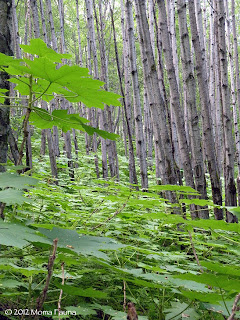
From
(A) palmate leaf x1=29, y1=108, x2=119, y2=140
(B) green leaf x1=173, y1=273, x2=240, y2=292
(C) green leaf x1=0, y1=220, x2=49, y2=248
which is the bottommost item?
(B) green leaf x1=173, y1=273, x2=240, y2=292

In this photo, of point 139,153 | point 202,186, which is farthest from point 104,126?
point 202,186

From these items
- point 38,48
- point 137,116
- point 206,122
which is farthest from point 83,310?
point 137,116

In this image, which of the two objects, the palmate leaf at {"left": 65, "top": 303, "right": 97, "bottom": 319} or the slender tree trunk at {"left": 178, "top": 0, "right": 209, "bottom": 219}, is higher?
the slender tree trunk at {"left": 178, "top": 0, "right": 209, "bottom": 219}

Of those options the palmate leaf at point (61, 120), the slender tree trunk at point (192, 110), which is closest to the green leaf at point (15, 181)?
the palmate leaf at point (61, 120)

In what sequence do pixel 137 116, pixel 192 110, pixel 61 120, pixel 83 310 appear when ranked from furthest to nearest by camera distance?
pixel 137 116 → pixel 192 110 → pixel 61 120 → pixel 83 310

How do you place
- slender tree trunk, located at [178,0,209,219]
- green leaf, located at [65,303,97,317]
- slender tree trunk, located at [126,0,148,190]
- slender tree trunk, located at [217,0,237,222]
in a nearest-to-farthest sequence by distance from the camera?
green leaf, located at [65,303,97,317] → slender tree trunk, located at [178,0,209,219] → slender tree trunk, located at [217,0,237,222] → slender tree trunk, located at [126,0,148,190]

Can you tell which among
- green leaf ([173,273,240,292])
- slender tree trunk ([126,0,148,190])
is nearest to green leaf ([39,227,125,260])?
green leaf ([173,273,240,292])

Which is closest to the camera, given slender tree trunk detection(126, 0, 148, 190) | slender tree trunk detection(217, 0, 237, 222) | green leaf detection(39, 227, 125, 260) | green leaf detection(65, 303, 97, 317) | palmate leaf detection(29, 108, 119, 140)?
green leaf detection(39, 227, 125, 260)

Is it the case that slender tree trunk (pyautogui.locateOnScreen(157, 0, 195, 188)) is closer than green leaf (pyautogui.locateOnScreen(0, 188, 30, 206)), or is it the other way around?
green leaf (pyautogui.locateOnScreen(0, 188, 30, 206))

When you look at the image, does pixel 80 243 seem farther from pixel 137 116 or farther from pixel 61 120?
pixel 137 116

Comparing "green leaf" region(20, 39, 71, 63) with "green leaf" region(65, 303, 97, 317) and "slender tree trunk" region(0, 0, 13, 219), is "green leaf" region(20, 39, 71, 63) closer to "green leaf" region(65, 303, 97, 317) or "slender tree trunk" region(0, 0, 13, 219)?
"slender tree trunk" region(0, 0, 13, 219)

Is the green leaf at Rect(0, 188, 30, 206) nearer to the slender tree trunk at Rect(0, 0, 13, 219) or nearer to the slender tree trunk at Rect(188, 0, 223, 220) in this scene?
the slender tree trunk at Rect(0, 0, 13, 219)

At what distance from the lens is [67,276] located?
1040 millimetres

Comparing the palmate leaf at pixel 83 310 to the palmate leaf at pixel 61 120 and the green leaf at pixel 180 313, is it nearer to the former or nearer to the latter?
the green leaf at pixel 180 313
